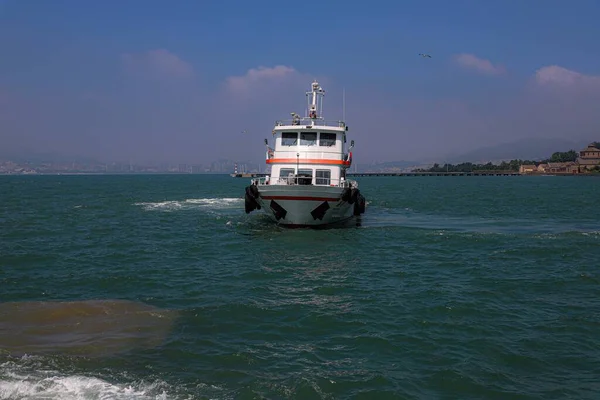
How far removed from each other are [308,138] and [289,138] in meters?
1.15

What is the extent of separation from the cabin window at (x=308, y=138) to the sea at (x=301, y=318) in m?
7.14

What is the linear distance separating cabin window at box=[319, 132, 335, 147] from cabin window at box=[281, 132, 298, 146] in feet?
5.00

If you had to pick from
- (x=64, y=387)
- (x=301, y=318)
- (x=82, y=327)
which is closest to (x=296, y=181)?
(x=301, y=318)

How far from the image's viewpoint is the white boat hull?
2602 cm

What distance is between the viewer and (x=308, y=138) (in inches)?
1161

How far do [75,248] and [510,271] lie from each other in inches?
715

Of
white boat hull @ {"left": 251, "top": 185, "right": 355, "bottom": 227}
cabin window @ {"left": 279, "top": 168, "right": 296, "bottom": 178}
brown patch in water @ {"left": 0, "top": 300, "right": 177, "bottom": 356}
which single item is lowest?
brown patch in water @ {"left": 0, "top": 300, "right": 177, "bottom": 356}

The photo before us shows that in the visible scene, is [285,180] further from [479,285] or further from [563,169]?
[563,169]

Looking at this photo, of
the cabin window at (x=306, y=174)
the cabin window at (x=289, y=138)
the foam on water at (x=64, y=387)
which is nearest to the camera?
the foam on water at (x=64, y=387)

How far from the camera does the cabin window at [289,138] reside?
29.5 meters

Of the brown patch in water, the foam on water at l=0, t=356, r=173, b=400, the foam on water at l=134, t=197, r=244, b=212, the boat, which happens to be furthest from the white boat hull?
the foam on water at l=0, t=356, r=173, b=400

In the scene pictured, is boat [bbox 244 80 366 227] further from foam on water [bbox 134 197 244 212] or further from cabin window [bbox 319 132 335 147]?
foam on water [bbox 134 197 244 212]

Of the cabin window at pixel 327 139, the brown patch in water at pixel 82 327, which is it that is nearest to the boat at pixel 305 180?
the cabin window at pixel 327 139

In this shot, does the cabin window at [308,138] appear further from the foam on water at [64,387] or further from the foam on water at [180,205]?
the foam on water at [64,387]
